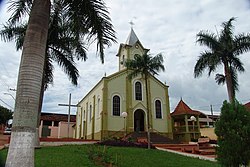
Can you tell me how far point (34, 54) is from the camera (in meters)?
5.30

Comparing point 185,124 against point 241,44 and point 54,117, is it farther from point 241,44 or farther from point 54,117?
point 54,117

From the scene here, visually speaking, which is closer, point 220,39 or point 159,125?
point 220,39

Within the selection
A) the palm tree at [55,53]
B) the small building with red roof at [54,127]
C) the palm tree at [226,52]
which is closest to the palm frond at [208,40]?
the palm tree at [226,52]

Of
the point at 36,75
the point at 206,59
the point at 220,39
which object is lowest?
the point at 36,75

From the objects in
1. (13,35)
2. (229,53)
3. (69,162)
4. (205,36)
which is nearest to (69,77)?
(13,35)

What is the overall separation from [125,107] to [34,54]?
23.4 meters

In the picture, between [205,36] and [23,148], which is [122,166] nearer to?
[23,148]

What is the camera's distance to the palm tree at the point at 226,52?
16.8m

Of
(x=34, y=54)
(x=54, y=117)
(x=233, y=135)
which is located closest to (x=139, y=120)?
(x=233, y=135)

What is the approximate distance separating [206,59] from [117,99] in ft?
44.0

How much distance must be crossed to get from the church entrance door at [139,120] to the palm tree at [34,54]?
75.0ft

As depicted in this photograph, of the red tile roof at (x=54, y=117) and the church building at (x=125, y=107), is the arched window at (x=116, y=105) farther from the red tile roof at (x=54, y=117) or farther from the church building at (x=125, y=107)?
the red tile roof at (x=54, y=117)

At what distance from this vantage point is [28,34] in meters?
5.49

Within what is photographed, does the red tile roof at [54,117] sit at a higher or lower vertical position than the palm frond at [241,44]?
lower
